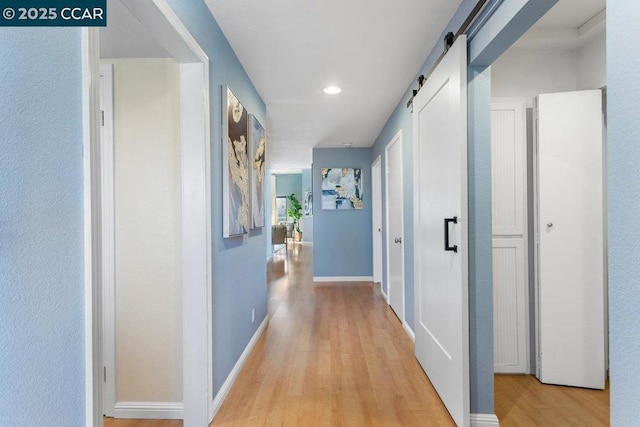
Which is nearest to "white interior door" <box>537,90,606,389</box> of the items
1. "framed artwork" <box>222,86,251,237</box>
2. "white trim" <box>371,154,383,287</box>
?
"framed artwork" <box>222,86,251,237</box>

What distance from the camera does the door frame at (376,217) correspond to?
204 inches

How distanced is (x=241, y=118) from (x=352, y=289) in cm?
341

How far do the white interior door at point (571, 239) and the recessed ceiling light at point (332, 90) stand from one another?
1599mm

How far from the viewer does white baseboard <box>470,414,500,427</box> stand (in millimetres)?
1730

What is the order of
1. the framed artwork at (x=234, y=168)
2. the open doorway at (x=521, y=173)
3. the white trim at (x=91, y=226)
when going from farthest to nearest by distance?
the open doorway at (x=521, y=173) → the framed artwork at (x=234, y=168) → the white trim at (x=91, y=226)

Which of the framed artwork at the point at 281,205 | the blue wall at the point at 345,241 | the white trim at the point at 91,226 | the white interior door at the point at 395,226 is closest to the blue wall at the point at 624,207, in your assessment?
the white trim at the point at 91,226

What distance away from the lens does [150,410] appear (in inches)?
75.4

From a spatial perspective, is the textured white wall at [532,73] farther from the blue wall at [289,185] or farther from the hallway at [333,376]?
the blue wall at [289,185]

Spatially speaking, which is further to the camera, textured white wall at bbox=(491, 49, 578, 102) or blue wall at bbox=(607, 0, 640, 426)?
textured white wall at bbox=(491, 49, 578, 102)

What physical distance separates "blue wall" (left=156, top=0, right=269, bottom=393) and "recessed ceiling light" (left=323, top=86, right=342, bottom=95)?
74 centimetres

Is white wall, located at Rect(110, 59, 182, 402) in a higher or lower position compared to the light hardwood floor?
higher

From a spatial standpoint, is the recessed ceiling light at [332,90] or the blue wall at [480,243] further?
the recessed ceiling light at [332,90]

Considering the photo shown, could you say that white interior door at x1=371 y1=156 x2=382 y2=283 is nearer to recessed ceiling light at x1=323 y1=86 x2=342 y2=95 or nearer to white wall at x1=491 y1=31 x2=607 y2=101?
recessed ceiling light at x1=323 y1=86 x2=342 y2=95

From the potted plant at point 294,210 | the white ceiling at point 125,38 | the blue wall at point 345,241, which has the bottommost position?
the blue wall at point 345,241
